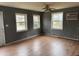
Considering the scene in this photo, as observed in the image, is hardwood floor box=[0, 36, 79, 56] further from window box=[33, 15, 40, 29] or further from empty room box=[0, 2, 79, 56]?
window box=[33, 15, 40, 29]

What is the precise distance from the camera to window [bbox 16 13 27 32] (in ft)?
17.6

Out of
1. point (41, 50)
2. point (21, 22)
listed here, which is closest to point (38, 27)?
point (21, 22)

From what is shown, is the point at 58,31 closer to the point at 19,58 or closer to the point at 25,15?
the point at 25,15

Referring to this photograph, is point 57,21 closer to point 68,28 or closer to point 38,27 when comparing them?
point 68,28

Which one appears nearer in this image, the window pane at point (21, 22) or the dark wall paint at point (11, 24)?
the dark wall paint at point (11, 24)

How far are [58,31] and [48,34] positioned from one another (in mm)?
1045

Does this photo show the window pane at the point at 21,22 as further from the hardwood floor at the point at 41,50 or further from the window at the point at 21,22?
the hardwood floor at the point at 41,50

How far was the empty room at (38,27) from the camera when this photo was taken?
4.11 meters

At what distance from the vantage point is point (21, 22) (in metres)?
5.71

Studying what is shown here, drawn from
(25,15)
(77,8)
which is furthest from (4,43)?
(77,8)

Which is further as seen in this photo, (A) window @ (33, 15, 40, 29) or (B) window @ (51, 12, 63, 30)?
(A) window @ (33, 15, 40, 29)

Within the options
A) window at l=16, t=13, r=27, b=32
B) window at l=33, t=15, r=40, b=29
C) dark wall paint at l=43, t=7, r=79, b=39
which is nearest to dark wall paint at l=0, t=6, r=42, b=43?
window at l=16, t=13, r=27, b=32

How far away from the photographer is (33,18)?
262 inches

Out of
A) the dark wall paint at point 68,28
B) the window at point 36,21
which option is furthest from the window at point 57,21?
the window at point 36,21
